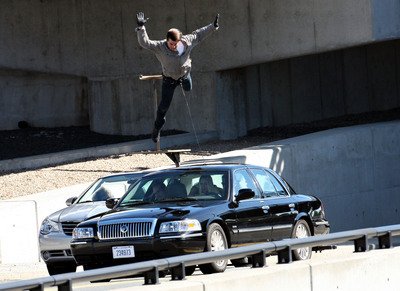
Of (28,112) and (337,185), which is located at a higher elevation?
(28,112)

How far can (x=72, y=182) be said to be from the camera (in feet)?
90.3

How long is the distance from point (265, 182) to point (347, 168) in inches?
529

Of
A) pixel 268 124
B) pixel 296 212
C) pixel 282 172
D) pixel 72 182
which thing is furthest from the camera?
pixel 268 124

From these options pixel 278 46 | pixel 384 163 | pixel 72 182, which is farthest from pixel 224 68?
pixel 72 182

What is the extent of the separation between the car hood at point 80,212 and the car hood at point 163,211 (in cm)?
248

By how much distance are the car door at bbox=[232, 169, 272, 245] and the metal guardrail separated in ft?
6.34

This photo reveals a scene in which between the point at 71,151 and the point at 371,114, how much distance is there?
10.3m

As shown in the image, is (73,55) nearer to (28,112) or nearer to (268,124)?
(28,112)

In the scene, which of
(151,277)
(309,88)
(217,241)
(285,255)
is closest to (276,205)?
(217,241)

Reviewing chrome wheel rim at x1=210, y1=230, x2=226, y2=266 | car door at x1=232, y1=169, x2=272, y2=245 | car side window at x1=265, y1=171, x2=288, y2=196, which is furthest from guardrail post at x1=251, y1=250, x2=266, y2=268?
car side window at x1=265, y1=171, x2=288, y2=196

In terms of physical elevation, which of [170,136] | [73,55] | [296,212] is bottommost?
[296,212]

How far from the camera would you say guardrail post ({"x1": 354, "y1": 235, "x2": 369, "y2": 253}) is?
15766 mm

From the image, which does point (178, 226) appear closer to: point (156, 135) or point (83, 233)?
point (83, 233)

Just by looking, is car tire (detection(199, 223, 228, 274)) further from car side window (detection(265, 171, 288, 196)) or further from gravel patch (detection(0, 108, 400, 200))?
gravel patch (detection(0, 108, 400, 200))
